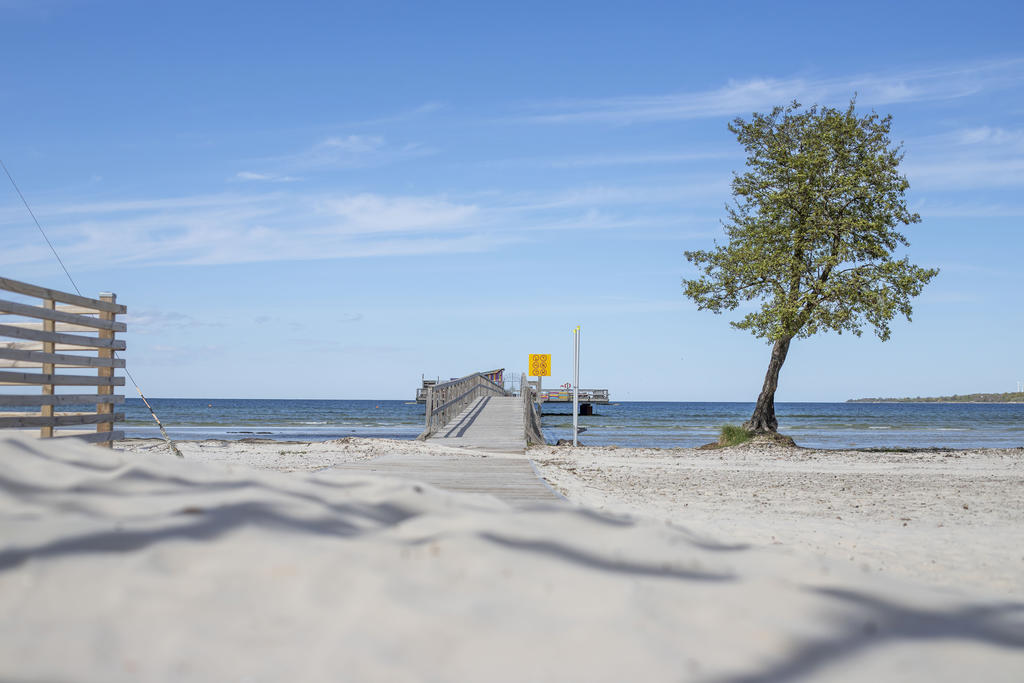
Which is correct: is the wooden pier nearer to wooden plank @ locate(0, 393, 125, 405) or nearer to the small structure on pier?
wooden plank @ locate(0, 393, 125, 405)

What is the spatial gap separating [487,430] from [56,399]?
987cm

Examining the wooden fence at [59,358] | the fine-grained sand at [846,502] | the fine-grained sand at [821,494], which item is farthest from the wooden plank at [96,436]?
the fine-grained sand at [846,502]

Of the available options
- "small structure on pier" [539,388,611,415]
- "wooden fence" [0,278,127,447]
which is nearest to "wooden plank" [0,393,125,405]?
"wooden fence" [0,278,127,447]

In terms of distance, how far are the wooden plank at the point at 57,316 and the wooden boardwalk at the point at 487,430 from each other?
6332 mm

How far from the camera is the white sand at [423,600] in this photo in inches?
73.7

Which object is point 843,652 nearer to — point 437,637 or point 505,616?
point 505,616

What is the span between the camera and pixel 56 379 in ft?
24.1

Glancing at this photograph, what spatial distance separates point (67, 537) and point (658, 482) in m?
8.36

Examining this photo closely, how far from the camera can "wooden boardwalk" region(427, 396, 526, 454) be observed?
44.5 ft

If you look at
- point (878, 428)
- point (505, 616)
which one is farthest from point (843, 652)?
point (878, 428)

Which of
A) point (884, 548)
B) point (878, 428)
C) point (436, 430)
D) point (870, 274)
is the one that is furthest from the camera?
point (878, 428)

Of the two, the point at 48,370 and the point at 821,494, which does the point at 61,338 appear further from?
the point at 821,494

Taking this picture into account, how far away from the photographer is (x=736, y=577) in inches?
89.7

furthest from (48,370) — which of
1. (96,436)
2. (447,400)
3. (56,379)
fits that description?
(447,400)
